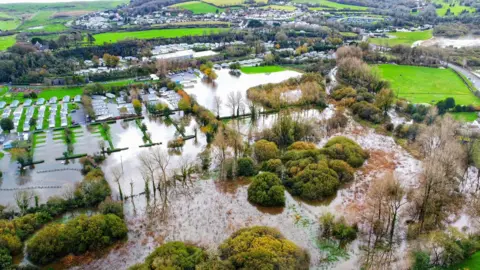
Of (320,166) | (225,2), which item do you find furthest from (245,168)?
→ (225,2)

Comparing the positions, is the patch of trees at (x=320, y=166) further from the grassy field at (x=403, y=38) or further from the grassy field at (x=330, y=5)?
the grassy field at (x=330, y=5)

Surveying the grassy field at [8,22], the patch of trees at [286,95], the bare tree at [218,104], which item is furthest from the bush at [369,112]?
the grassy field at [8,22]

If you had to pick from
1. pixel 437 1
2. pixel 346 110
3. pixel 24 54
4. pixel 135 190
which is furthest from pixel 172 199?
pixel 437 1

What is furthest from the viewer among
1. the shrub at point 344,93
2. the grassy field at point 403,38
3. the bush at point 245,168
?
the grassy field at point 403,38

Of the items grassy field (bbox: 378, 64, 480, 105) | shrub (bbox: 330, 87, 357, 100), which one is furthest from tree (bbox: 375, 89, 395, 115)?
grassy field (bbox: 378, 64, 480, 105)

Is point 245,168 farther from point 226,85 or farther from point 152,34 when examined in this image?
point 152,34

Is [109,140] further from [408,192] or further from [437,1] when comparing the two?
[437,1]

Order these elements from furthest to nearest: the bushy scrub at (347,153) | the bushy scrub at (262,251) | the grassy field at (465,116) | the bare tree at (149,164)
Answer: the grassy field at (465,116), the bushy scrub at (347,153), the bare tree at (149,164), the bushy scrub at (262,251)
